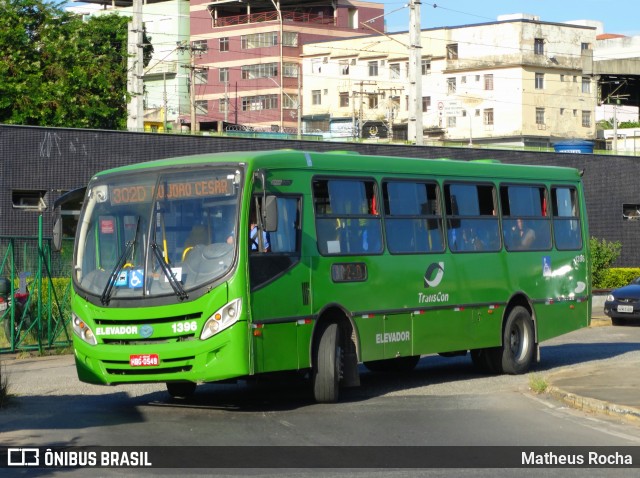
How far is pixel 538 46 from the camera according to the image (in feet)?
306

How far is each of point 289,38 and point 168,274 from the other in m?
91.3

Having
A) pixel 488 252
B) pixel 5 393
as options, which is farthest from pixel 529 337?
pixel 5 393

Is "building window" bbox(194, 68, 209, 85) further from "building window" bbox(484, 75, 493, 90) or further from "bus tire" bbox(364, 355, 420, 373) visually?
"bus tire" bbox(364, 355, 420, 373)

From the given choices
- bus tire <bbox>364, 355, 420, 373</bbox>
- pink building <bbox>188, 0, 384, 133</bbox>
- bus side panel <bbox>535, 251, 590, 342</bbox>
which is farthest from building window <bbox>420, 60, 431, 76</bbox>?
bus tire <bbox>364, 355, 420, 373</bbox>

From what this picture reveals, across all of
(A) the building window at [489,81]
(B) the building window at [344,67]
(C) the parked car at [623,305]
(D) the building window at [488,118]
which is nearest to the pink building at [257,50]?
(B) the building window at [344,67]

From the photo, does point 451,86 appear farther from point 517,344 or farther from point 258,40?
point 517,344

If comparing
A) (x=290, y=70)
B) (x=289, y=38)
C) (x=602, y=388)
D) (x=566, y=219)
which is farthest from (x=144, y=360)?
(x=289, y=38)

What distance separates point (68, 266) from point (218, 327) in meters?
11.3

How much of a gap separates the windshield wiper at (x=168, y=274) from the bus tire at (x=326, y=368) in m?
2.08

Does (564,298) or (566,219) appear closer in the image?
(564,298)

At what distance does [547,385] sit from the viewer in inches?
633

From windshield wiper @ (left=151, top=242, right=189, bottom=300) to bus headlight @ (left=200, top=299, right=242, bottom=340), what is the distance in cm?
40

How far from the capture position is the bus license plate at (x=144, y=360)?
44.5ft

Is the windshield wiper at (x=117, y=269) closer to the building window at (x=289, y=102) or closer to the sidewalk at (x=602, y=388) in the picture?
the sidewalk at (x=602, y=388)
